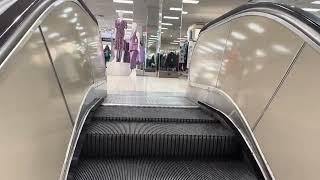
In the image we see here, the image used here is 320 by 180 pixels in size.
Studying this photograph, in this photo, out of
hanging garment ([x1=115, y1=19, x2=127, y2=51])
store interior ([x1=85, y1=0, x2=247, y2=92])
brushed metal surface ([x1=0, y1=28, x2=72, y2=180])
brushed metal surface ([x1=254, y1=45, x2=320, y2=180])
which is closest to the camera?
brushed metal surface ([x1=0, y1=28, x2=72, y2=180])

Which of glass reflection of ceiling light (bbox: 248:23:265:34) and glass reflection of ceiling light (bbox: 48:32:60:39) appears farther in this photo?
glass reflection of ceiling light (bbox: 248:23:265:34)

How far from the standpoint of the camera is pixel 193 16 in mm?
20516

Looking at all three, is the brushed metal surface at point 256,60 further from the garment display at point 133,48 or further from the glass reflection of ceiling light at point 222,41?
the garment display at point 133,48

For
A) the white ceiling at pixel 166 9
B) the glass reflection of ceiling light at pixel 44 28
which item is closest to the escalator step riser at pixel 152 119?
the glass reflection of ceiling light at pixel 44 28

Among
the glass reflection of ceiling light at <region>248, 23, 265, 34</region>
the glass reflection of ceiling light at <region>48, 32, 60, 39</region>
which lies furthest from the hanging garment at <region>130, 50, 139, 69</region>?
the glass reflection of ceiling light at <region>48, 32, 60, 39</region>

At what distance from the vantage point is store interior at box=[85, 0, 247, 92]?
14906 mm

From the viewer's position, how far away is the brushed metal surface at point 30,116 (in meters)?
1.18

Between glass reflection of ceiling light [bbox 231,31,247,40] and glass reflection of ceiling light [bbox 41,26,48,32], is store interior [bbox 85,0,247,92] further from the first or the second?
glass reflection of ceiling light [bbox 41,26,48,32]

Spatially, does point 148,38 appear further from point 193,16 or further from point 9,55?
point 9,55

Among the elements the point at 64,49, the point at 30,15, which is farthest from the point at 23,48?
the point at 64,49

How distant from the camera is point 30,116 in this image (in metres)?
1.40

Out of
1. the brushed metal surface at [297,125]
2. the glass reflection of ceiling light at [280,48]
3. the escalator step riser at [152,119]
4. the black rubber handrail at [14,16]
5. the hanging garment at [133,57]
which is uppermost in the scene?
the black rubber handrail at [14,16]

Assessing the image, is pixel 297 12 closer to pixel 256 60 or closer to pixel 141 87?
pixel 256 60

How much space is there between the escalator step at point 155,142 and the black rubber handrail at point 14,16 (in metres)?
1.25
